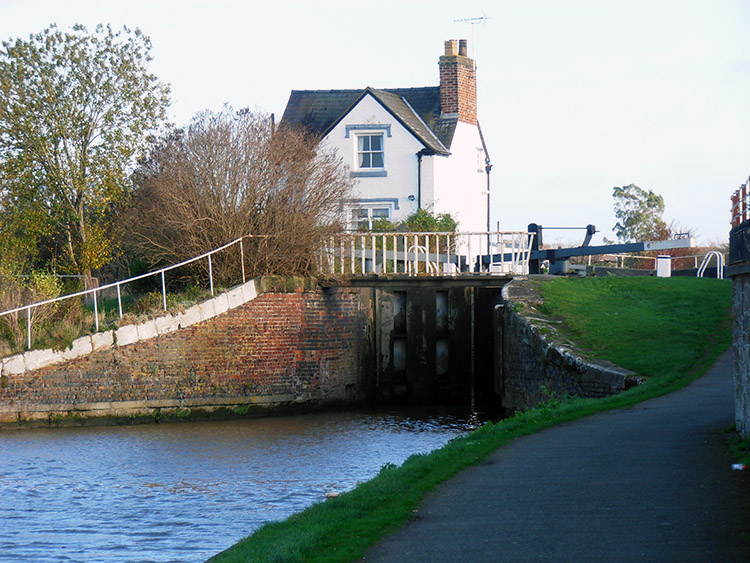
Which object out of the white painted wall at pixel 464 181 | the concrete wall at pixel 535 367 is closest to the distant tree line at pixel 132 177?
the concrete wall at pixel 535 367

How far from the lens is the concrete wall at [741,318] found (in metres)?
10.3

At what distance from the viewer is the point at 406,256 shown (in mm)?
25688

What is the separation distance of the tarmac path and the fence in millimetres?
2443

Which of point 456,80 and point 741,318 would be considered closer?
point 741,318

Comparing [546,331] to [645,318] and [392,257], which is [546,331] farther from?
[392,257]

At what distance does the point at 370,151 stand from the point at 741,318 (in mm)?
27957

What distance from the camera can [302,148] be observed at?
80.1ft

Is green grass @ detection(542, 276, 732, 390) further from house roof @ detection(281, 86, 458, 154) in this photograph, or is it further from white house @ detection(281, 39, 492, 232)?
house roof @ detection(281, 86, 458, 154)

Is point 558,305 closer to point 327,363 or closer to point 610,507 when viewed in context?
point 327,363

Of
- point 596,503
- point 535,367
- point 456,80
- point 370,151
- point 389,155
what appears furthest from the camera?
point 456,80

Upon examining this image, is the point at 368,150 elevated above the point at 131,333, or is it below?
above

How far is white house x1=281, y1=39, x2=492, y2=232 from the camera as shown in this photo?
3728 cm

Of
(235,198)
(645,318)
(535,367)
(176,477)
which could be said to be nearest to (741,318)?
(176,477)

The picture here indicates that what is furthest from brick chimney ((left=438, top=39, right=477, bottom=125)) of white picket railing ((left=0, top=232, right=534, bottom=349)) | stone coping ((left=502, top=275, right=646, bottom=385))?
stone coping ((left=502, top=275, right=646, bottom=385))
